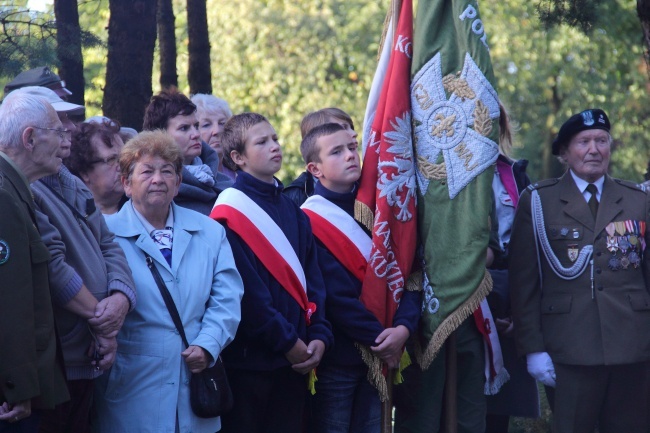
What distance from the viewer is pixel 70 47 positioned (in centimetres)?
601

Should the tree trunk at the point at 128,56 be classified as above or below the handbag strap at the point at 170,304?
above

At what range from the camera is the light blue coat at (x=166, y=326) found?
13.3 ft

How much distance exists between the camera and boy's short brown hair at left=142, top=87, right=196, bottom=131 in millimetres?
5363

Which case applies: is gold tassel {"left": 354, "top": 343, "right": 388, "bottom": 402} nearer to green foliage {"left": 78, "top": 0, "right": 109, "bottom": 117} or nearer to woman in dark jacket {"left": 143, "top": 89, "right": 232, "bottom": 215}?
woman in dark jacket {"left": 143, "top": 89, "right": 232, "bottom": 215}

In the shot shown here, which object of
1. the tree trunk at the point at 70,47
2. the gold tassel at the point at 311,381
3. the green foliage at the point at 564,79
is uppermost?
the green foliage at the point at 564,79

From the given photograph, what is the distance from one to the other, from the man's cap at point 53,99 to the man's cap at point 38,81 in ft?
0.53

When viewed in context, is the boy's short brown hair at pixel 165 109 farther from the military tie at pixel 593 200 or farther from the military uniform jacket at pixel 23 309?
the military tie at pixel 593 200

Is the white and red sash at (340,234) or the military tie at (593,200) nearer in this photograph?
the white and red sash at (340,234)

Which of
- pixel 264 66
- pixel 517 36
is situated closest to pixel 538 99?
pixel 517 36

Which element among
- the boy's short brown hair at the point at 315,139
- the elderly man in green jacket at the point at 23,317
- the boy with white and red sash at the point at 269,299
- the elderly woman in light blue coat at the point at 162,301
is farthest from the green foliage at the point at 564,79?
the elderly man in green jacket at the point at 23,317

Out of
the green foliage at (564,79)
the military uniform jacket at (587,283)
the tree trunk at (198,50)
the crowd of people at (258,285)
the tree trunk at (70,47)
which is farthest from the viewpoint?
the green foliage at (564,79)

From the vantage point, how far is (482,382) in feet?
17.5

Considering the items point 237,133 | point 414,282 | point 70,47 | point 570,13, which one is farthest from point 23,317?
point 570,13

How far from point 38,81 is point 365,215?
187 centimetres
